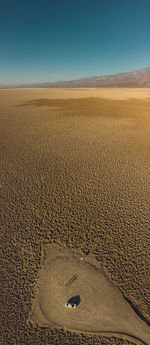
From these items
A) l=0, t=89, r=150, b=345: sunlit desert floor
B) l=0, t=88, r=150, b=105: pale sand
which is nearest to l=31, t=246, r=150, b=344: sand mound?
l=0, t=89, r=150, b=345: sunlit desert floor

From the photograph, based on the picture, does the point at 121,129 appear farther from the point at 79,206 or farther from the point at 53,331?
the point at 53,331

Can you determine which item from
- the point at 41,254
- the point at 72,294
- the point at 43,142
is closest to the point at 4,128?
the point at 43,142

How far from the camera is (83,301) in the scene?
5.92m

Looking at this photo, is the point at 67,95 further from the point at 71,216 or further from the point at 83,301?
the point at 83,301

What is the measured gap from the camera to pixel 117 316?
566 cm

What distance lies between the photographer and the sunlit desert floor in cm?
583

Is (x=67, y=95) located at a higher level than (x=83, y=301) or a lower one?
higher

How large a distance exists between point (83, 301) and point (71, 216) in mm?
3996

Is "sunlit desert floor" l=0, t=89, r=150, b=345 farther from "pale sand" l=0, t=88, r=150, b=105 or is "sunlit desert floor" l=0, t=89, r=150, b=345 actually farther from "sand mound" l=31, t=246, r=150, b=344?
"pale sand" l=0, t=88, r=150, b=105

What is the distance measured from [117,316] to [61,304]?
7.14 feet

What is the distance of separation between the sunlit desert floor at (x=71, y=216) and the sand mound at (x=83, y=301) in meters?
0.26

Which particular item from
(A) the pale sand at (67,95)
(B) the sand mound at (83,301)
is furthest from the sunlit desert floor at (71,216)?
(A) the pale sand at (67,95)

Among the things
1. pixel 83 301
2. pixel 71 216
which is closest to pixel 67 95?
pixel 71 216

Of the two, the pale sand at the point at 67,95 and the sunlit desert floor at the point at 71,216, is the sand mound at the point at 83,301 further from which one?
the pale sand at the point at 67,95
